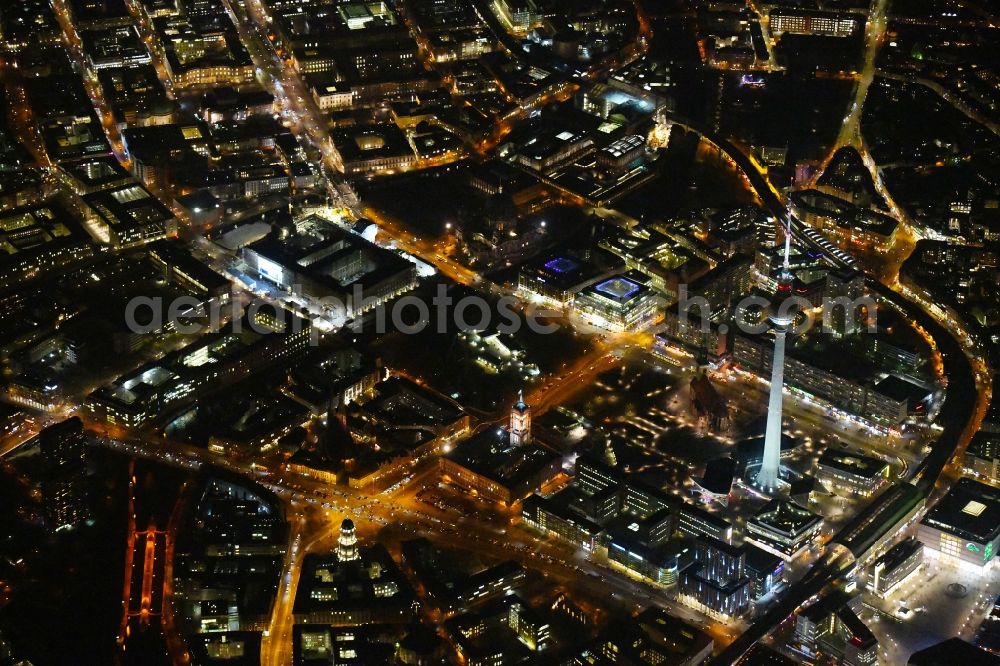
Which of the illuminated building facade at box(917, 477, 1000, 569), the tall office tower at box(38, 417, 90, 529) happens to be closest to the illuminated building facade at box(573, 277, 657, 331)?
the illuminated building facade at box(917, 477, 1000, 569)

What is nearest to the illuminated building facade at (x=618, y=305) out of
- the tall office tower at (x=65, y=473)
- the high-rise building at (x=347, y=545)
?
the high-rise building at (x=347, y=545)

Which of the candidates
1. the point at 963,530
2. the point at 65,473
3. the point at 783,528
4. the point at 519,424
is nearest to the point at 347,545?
the point at 519,424

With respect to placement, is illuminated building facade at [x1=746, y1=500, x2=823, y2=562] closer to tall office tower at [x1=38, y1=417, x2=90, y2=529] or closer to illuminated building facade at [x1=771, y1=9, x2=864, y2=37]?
tall office tower at [x1=38, y1=417, x2=90, y2=529]

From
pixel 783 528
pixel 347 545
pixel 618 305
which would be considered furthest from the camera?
pixel 618 305

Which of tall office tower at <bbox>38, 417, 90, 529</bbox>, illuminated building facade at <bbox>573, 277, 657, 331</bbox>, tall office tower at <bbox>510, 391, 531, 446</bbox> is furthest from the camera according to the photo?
illuminated building facade at <bbox>573, 277, 657, 331</bbox>

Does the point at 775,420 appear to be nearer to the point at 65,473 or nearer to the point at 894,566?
the point at 894,566

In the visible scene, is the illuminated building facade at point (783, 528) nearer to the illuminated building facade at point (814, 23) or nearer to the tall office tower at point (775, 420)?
the tall office tower at point (775, 420)
